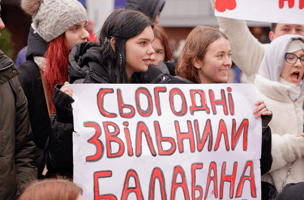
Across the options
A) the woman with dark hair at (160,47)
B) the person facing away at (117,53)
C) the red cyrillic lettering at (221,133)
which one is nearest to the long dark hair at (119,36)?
the person facing away at (117,53)

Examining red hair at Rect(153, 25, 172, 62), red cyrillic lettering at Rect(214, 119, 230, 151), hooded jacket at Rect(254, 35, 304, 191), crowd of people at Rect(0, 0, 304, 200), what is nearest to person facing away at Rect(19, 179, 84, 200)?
crowd of people at Rect(0, 0, 304, 200)

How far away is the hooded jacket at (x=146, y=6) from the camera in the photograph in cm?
335

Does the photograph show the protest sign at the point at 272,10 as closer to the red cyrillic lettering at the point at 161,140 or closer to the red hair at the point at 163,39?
the red hair at the point at 163,39

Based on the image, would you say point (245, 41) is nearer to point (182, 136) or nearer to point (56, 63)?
point (182, 136)

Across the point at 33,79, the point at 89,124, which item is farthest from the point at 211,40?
the point at 33,79

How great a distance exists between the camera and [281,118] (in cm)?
263

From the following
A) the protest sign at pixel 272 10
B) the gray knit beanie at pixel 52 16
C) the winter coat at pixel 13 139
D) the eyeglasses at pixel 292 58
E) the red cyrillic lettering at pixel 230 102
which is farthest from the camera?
the protest sign at pixel 272 10

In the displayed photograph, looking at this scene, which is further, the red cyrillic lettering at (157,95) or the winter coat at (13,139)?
the red cyrillic lettering at (157,95)

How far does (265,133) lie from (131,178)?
3.07 feet

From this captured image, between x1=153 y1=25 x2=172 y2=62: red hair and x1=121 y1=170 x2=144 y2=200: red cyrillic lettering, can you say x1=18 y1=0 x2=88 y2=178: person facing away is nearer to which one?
x1=121 y1=170 x2=144 y2=200: red cyrillic lettering

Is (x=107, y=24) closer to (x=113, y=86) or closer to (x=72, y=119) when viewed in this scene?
(x=113, y=86)

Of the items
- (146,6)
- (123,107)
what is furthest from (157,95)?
(146,6)

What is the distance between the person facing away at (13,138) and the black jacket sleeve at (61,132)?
0.19m

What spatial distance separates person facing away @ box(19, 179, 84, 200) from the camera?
1424 mm
